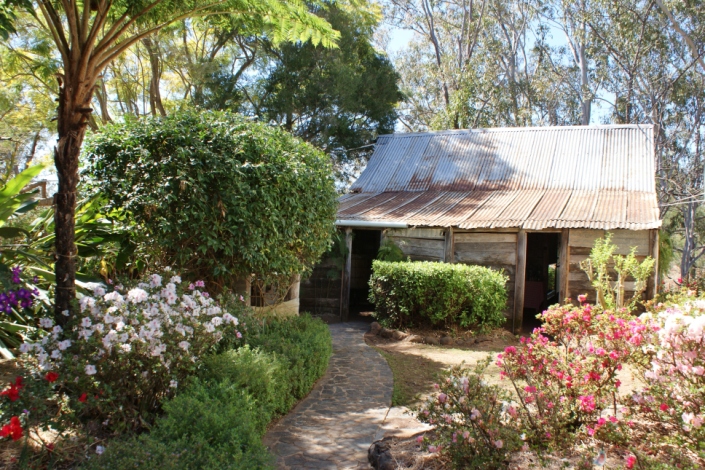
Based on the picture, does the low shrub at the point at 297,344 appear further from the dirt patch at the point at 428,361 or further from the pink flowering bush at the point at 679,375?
the pink flowering bush at the point at 679,375

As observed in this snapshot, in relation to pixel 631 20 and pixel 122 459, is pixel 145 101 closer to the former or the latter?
pixel 631 20

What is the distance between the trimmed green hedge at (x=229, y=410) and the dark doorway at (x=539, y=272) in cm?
1007

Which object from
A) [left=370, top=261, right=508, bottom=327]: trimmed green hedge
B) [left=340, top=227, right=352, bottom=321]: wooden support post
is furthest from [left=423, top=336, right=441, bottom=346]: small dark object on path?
[left=340, top=227, right=352, bottom=321]: wooden support post

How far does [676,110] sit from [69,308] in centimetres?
2616

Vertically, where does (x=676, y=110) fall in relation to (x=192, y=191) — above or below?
above

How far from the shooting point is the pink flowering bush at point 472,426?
3.40 meters

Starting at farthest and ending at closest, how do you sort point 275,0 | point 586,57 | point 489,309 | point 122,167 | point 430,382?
point 586,57, point 489,309, point 430,382, point 122,167, point 275,0

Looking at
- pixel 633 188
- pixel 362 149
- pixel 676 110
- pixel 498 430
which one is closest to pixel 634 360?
pixel 498 430

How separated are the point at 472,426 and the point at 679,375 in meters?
1.59

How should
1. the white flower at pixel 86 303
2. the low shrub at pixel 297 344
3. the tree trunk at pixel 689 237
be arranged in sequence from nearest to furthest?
the white flower at pixel 86 303
the low shrub at pixel 297 344
the tree trunk at pixel 689 237

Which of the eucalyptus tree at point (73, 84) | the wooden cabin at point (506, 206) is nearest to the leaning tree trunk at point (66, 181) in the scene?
the eucalyptus tree at point (73, 84)

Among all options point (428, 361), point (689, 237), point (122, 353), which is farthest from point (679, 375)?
point (689, 237)

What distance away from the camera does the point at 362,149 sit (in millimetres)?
19703

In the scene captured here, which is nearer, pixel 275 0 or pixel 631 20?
pixel 275 0
